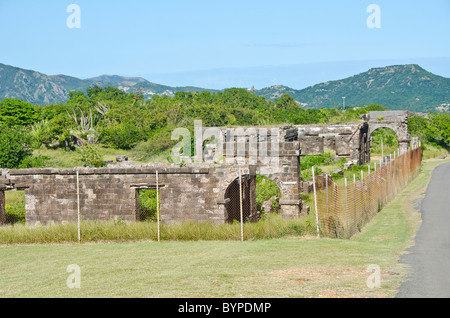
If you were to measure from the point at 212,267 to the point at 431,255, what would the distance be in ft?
15.5

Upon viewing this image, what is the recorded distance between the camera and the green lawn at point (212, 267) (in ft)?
30.8

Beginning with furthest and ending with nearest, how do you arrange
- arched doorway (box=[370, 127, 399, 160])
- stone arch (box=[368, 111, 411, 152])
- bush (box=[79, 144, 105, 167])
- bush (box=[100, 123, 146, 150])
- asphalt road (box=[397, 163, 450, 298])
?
bush (box=[100, 123, 146, 150]) → arched doorway (box=[370, 127, 399, 160]) → stone arch (box=[368, 111, 411, 152]) → bush (box=[79, 144, 105, 167]) → asphalt road (box=[397, 163, 450, 298])

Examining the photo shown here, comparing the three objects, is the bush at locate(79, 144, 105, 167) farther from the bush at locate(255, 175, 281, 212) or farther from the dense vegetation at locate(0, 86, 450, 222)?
the bush at locate(255, 175, 281, 212)

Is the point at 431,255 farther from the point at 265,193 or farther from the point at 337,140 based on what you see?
the point at 337,140

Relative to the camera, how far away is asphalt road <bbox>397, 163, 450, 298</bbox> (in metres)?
8.93

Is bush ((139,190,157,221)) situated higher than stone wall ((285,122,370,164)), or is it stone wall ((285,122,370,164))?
stone wall ((285,122,370,164))

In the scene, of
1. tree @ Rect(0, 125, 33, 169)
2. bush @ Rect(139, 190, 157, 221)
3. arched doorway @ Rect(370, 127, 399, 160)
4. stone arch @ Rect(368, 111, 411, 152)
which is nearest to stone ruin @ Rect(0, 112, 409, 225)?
bush @ Rect(139, 190, 157, 221)

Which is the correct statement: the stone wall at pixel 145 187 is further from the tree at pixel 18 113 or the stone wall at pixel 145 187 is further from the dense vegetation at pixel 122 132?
the tree at pixel 18 113

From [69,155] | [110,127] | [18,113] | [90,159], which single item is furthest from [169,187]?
[18,113]

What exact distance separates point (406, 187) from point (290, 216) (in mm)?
12837

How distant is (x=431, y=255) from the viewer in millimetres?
12219

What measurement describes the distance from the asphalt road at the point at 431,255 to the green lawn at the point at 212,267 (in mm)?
287

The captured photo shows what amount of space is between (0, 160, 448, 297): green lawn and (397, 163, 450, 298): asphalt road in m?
0.29
